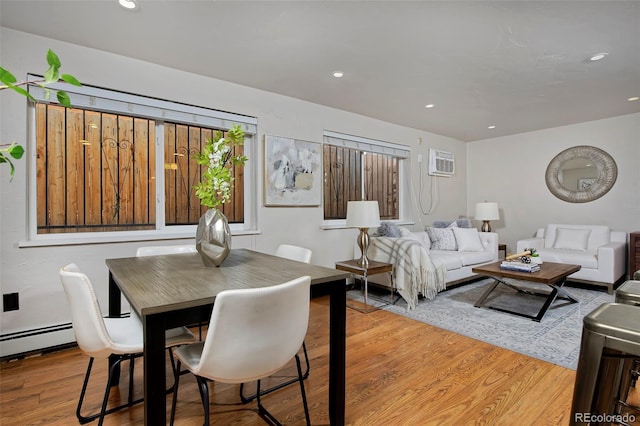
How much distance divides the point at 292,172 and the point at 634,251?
175 inches

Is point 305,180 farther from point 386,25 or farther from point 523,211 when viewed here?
point 523,211

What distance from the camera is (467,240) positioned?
15.3 ft

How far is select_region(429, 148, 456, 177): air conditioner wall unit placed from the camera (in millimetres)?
5445

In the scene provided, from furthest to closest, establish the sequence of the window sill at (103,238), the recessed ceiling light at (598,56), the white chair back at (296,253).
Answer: the recessed ceiling light at (598,56)
the window sill at (103,238)
the white chair back at (296,253)

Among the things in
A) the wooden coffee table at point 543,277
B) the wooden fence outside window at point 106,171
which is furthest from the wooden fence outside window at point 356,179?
the wooden coffee table at point 543,277

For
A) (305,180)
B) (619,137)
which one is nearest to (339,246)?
(305,180)

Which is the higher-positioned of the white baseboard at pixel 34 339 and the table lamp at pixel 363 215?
the table lamp at pixel 363 215

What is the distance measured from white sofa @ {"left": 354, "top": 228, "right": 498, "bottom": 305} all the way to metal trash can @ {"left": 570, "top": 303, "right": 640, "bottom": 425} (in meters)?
2.54

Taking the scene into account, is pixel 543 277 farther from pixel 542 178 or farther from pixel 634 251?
pixel 542 178

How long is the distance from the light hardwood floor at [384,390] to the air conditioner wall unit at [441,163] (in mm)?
3455

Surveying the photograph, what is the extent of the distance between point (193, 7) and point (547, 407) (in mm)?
3132

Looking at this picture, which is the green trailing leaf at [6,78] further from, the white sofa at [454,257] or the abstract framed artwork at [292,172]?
the white sofa at [454,257]

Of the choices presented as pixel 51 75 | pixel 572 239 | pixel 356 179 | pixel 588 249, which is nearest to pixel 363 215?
pixel 356 179

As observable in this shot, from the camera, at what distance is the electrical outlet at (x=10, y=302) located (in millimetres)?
2281
